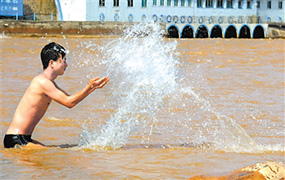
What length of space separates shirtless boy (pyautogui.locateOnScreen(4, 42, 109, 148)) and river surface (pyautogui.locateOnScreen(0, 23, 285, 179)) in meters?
0.18

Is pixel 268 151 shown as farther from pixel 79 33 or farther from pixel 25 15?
pixel 25 15

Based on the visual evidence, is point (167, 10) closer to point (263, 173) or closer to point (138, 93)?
point (138, 93)

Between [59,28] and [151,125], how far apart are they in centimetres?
3056

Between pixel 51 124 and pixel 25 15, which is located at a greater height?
pixel 25 15

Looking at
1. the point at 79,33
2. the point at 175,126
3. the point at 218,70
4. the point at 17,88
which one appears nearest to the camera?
the point at 175,126

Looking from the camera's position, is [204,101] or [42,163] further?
[204,101]

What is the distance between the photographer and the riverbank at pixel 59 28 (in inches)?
1449

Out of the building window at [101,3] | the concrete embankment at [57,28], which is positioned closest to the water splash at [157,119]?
the concrete embankment at [57,28]

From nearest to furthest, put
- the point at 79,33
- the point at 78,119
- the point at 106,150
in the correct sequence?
the point at 106,150, the point at 78,119, the point at 79,33

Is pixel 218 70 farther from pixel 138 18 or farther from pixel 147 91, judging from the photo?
pixel 138 18

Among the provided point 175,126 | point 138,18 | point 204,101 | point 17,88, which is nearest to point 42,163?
point 175,126

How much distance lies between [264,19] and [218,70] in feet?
122

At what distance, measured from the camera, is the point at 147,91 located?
1162 centimetres

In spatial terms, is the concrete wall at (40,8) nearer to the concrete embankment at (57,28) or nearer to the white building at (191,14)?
the white building at (191,14)
